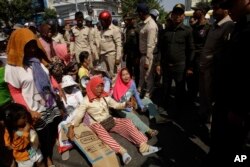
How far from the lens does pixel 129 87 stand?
4867 millimetres

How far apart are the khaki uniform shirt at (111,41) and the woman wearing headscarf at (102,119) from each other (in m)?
1.84

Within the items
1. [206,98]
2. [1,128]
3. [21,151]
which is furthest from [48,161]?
[206,98]

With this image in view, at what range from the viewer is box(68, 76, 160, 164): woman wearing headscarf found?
3.63 metres

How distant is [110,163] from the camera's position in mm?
3223

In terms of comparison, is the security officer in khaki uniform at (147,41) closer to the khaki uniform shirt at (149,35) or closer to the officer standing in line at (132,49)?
the khaki uniform shirt at (149,35)

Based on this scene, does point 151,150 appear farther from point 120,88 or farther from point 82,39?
point 82,39

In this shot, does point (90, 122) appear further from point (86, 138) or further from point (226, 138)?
point (226, 138)

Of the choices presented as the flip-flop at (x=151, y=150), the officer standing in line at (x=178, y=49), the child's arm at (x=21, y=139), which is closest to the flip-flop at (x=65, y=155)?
the child's arm at (x=21, y=139)

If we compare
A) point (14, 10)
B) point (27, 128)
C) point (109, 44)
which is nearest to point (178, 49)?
point (109, 44)

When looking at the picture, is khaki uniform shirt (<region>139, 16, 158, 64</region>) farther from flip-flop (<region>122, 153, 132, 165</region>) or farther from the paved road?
flip-flop (<region>122, 153, 132, 165</region>)

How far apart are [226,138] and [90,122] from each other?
7.06 feet

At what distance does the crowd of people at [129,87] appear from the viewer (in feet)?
7.43

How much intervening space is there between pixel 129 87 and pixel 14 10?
25.4m

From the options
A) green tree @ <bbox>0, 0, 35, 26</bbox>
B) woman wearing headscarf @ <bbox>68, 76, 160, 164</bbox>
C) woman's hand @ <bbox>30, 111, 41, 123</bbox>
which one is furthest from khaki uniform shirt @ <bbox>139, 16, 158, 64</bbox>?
green tree @ <bbox>0, 0, 35, 26</bbox>
